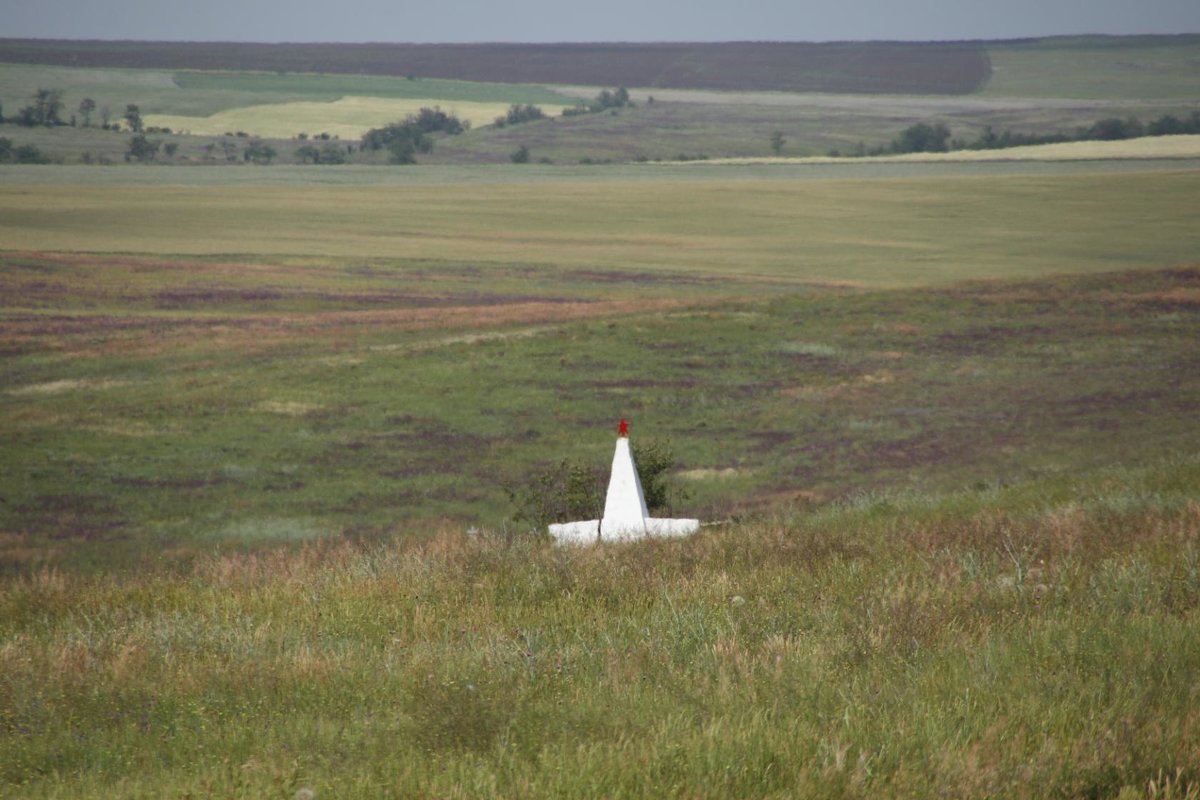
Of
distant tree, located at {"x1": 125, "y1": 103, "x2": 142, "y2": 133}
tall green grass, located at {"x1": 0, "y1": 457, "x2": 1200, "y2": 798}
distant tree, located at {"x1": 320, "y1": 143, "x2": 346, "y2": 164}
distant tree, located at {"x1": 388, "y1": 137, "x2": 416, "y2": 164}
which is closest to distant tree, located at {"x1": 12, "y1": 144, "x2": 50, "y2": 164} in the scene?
distant tree, located at {"x1": 125, "y1": 103, "x2": 142, "y2": 133}

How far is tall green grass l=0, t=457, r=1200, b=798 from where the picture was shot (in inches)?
169

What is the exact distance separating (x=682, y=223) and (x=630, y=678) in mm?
90511

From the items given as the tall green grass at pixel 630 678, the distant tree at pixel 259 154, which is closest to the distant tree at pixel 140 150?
the distant tree at pixel 259 154

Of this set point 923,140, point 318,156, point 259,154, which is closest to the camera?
point 259,154

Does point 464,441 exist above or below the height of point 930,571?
below

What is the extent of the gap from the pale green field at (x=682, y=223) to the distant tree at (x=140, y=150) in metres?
15.4

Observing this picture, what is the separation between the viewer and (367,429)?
3112 cm

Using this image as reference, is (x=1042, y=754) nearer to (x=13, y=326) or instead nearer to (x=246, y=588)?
(x=246, y=588)

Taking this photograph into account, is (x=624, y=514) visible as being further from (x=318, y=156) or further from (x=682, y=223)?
(x=318, y=156)

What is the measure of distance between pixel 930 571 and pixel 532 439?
22.1 meters

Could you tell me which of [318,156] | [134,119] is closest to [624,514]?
[318,156]

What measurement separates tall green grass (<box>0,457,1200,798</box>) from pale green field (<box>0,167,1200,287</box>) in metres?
58.5

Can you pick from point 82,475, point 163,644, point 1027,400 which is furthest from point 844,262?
point 163,644

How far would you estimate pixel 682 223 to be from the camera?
94.6 m
